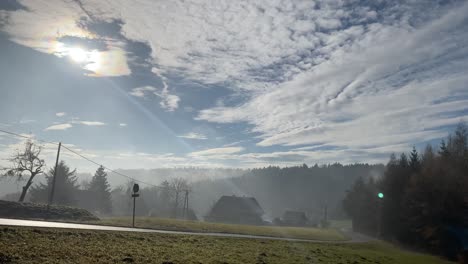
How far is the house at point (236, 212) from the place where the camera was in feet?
357

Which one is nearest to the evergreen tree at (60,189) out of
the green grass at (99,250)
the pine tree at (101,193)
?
the pine tree at (101,193)

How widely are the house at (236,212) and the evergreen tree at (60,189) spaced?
44585mm

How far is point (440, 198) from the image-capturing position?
164ft

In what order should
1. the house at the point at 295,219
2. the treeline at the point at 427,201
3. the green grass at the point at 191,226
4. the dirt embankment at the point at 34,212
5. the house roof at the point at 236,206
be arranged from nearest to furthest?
the dirt embankment at the point at 34,212 < the green grass at the point at 191,226 < the treeline at the point at 427,201 < the house roof at the point at 236,206 < the house at the point at 295,219

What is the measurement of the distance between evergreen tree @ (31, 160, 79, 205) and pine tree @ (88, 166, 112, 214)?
14500mm

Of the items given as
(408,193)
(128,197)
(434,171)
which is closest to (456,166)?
(434,171)

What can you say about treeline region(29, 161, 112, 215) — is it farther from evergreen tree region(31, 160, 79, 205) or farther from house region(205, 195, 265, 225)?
house region(205, 195, 265, 225)

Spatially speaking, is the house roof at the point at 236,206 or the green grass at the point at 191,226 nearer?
the green grass at the point at 191,226

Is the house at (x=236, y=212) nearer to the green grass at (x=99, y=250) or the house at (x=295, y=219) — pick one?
the house at (x=295, y=219)

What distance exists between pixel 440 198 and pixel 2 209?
5973 centimetres

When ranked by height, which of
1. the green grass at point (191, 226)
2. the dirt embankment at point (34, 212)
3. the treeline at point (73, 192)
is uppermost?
the treeline at point (73, 192)

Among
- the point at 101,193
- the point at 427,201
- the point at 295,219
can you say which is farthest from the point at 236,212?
the point at 427,201

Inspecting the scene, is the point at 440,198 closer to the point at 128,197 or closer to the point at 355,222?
the point at 355,222

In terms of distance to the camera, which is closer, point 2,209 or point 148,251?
point 148,251
